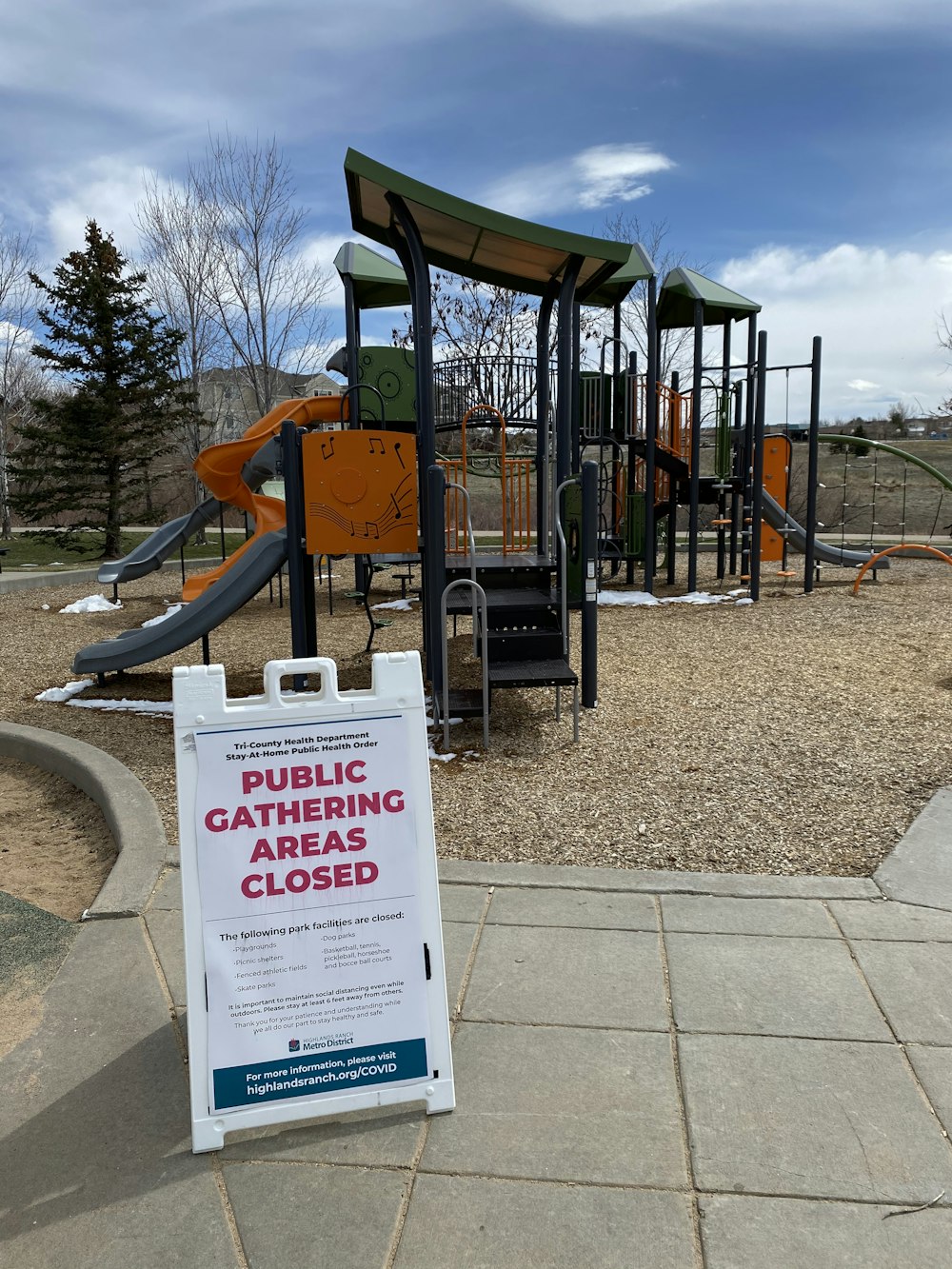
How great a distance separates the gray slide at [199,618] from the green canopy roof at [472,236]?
98.4 inches

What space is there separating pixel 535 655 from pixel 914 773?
2348 millimetres

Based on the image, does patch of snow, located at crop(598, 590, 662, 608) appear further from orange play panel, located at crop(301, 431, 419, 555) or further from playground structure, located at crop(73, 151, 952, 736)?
orange play panel, located at crop(301, 431, 419, 555)

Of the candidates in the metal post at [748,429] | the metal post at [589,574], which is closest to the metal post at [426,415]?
the metal post at [589,574]

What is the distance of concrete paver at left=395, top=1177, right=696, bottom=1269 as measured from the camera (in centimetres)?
182

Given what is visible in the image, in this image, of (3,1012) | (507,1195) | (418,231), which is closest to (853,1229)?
(507,1195)

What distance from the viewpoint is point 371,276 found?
13.1 m

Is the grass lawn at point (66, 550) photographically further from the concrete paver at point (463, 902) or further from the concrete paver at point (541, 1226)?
the concrete paver at point (541, 1226)

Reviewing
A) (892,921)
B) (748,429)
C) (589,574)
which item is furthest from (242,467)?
(892,921)

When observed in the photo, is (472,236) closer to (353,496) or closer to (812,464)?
(353,496)

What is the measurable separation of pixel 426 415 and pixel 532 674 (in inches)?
81.5

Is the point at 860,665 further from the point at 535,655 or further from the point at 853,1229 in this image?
the point at 853,1229

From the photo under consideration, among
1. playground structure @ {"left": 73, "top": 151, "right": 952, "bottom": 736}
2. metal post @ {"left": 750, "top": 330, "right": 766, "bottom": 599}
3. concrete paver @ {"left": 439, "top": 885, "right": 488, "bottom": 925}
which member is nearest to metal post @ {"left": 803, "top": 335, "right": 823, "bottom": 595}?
metal post @ {"left": 750, "top": 330, "right": 766, "bottom": 599}

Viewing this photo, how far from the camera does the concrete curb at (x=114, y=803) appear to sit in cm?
349

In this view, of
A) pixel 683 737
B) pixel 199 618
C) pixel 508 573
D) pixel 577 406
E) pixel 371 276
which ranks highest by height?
pixel 371 276
